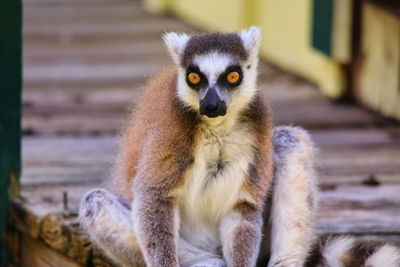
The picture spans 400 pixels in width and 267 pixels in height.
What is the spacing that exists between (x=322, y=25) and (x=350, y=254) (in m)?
4.10

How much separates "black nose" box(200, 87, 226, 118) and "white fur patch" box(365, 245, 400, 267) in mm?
1005

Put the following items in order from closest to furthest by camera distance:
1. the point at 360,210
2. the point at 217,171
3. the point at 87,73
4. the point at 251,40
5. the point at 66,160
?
1. the point at 217,171
2. the point at 251,40
3. the point at 360,210
4. the point at 66,160
5. the point at 87,73

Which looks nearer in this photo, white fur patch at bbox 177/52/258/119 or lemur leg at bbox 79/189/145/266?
white fur patch at bbox 177/52/258/119

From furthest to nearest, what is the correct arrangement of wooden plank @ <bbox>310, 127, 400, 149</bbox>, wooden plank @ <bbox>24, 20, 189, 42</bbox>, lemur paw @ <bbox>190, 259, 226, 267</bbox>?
wooden plank @ <bbox>24, 20, 189, 42</bbox>
wooden plank @ <bbox>310, 127, 400, 149</bbox>
lemur paw @ <bbox>190, 259, 226, 267</bbox>

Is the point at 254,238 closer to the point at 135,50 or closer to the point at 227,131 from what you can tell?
the point at 227,131

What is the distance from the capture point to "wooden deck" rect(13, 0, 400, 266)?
525 centimetres

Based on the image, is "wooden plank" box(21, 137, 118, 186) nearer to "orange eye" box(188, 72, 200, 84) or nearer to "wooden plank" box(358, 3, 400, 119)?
"orange eye" box(188, 72, 200, 84)

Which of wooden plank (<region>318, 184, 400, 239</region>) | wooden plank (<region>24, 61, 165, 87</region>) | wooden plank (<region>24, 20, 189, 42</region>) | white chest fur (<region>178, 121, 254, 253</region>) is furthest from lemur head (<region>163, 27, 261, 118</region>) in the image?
wooden plank (<region>24, 20, 189, 42</region>)

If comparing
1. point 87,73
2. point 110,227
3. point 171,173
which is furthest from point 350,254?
point 87,73

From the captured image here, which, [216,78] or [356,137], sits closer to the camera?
[216,78]

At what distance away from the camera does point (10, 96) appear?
218 inches

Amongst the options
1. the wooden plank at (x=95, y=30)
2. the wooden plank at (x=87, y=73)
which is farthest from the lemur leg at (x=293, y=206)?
the wooden plank at (x=95, y=30)

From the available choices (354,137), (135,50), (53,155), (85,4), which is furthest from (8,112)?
(85,4)

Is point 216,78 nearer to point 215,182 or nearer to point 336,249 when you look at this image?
point 215,182
